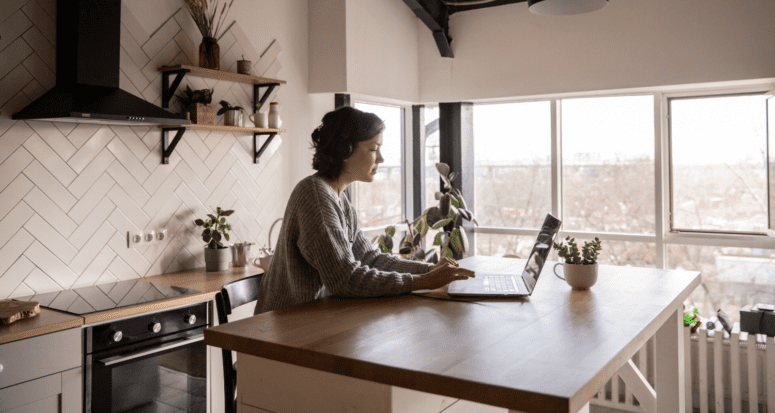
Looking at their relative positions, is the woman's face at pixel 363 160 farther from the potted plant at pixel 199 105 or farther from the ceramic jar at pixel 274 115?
the ceramic jar at pixel 274 115

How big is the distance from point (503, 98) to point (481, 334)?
10.9ft

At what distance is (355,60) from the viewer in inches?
153

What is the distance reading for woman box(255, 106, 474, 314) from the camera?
68.1 inches

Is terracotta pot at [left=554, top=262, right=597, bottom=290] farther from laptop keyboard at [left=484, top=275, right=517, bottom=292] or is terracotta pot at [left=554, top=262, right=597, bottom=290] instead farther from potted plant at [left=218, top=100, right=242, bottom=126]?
potted plant at [left=218, top=100, right=242, bottom=126]

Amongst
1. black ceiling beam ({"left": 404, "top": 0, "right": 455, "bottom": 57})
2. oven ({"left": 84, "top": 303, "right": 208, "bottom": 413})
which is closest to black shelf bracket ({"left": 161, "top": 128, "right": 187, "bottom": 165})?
oven ({"left": 84, "top": 303, "right": 208, "bottom": 413})

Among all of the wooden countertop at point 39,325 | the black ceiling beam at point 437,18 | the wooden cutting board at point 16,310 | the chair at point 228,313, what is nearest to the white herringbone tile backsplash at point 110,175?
the wooden cutting board at point 16,310

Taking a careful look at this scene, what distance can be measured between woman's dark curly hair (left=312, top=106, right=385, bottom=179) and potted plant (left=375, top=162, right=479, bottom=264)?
1.95 metres

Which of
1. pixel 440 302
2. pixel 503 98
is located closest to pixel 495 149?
pixel 503 98

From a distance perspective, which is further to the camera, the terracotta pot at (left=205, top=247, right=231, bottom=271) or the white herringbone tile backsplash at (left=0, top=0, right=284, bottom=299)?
the terracotta pot at (left=205, top=247, right=231, bottom=271)

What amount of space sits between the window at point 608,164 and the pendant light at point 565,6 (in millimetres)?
1793

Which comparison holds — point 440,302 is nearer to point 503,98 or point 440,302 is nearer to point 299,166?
point 299,166

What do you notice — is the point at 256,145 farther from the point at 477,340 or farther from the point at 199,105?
the point at 477,340

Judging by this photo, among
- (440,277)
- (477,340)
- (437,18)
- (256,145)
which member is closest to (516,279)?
(440,277)

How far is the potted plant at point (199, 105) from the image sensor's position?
3.04 m
